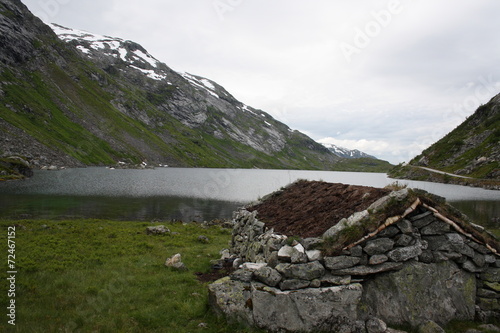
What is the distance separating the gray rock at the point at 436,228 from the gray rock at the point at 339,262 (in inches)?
119

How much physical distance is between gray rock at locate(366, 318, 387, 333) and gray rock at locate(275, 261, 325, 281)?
2.04m

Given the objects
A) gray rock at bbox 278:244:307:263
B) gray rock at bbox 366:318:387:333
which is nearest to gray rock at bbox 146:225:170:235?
gray rock at bbox 278:244:307:263

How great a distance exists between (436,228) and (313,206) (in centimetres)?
543

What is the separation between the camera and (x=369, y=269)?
30.6 feet

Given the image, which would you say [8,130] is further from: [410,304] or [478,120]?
[478,120]

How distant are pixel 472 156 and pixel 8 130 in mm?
169143

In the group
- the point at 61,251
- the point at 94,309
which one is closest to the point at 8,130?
the point at 61,251

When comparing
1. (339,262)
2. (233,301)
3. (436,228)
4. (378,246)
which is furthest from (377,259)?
(233,301)

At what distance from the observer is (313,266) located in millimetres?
9227

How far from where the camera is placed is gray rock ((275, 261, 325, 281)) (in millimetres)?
9156

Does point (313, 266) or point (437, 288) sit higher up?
→ point (313, 266)

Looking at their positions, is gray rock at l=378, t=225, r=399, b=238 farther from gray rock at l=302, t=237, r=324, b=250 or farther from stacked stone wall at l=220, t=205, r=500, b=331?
gray rock at l=302, t=237, r=324, b=250

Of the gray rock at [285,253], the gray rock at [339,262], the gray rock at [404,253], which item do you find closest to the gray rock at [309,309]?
the gray rock at [339,262]

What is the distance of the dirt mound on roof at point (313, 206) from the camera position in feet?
38.2
